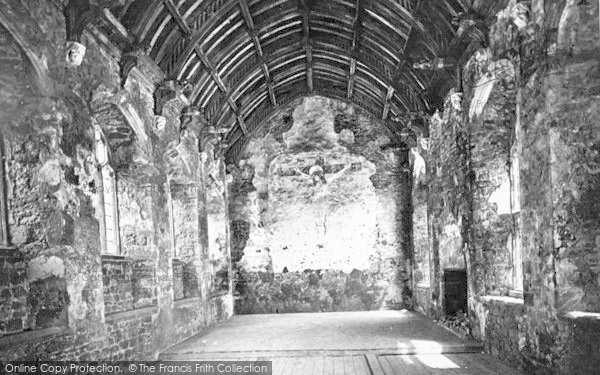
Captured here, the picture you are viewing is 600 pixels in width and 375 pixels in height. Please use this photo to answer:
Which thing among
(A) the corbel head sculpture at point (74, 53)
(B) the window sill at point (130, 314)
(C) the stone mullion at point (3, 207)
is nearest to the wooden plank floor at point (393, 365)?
(B) the window sill at point (130, 314)

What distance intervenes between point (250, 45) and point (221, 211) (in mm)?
4497

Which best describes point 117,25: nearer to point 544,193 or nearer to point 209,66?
point 209,66

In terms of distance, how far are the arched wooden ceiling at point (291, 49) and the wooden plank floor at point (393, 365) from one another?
4682mm

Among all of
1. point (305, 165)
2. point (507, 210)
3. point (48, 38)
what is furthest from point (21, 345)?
point (305, 165)

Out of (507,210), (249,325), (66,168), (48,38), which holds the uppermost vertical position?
(48,38)

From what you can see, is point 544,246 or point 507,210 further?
point 507,210

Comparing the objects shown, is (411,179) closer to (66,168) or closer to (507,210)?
(507,210)

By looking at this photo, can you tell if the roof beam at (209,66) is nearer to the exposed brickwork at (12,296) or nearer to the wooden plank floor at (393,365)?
the exposed brickwork at (12,296)

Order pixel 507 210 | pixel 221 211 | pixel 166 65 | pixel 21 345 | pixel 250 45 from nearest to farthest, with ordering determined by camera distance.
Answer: pixel 21 345 < pixel 507 210 < pixel 166 65 < pixel 250 45 < pixel 221 211

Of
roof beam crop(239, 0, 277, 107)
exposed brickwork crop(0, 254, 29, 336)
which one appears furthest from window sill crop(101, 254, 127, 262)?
roof beam crop(239, 0, 277, 107)

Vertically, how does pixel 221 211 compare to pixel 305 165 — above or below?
below

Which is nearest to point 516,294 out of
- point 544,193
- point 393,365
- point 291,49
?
point 393,365

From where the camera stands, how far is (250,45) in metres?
10.7

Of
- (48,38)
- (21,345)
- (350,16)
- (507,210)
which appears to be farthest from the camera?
(350,16)
